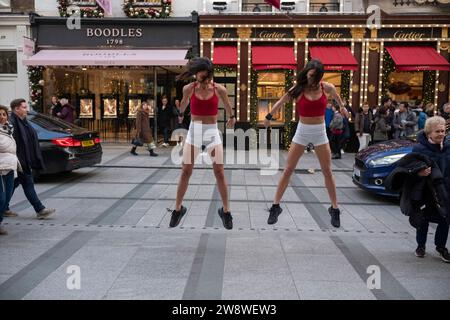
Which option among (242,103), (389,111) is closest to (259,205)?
(389,111)

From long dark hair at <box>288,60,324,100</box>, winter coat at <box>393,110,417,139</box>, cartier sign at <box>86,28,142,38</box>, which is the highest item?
cartier sign at <box>86,28,142,38</box>

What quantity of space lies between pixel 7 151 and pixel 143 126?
8.79 meters

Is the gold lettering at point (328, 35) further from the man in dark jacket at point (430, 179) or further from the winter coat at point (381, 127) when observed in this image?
the man in dark jacket at point (430, 179)

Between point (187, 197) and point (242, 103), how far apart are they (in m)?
9.66

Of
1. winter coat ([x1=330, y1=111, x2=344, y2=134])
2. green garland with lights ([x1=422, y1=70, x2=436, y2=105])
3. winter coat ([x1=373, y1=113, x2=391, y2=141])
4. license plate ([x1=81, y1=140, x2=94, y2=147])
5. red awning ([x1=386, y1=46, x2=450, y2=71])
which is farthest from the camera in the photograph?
green garland with lights ([x1=422, y1=70, x2=436, y2=105])

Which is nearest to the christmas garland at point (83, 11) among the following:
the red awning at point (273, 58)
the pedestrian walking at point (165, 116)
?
the pedestrian walking at point (165, 116)

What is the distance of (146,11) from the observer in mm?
18641

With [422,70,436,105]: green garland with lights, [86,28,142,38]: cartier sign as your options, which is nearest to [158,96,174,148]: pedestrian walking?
[86,28,142,38]: cartier sign

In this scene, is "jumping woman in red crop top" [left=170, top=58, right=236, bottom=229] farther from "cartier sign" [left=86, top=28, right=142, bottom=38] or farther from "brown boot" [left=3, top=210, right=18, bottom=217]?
"cartier sign" [left=86, top=28, right=142, bottom=38]

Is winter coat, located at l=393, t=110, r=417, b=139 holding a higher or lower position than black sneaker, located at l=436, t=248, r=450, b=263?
higher

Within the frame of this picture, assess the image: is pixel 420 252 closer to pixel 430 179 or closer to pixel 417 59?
pixel 430 179

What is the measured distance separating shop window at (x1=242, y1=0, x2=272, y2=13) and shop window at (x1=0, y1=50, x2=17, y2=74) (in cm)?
935

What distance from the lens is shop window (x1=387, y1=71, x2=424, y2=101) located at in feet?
60.5

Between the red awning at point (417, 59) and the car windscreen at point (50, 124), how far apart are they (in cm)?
1184
